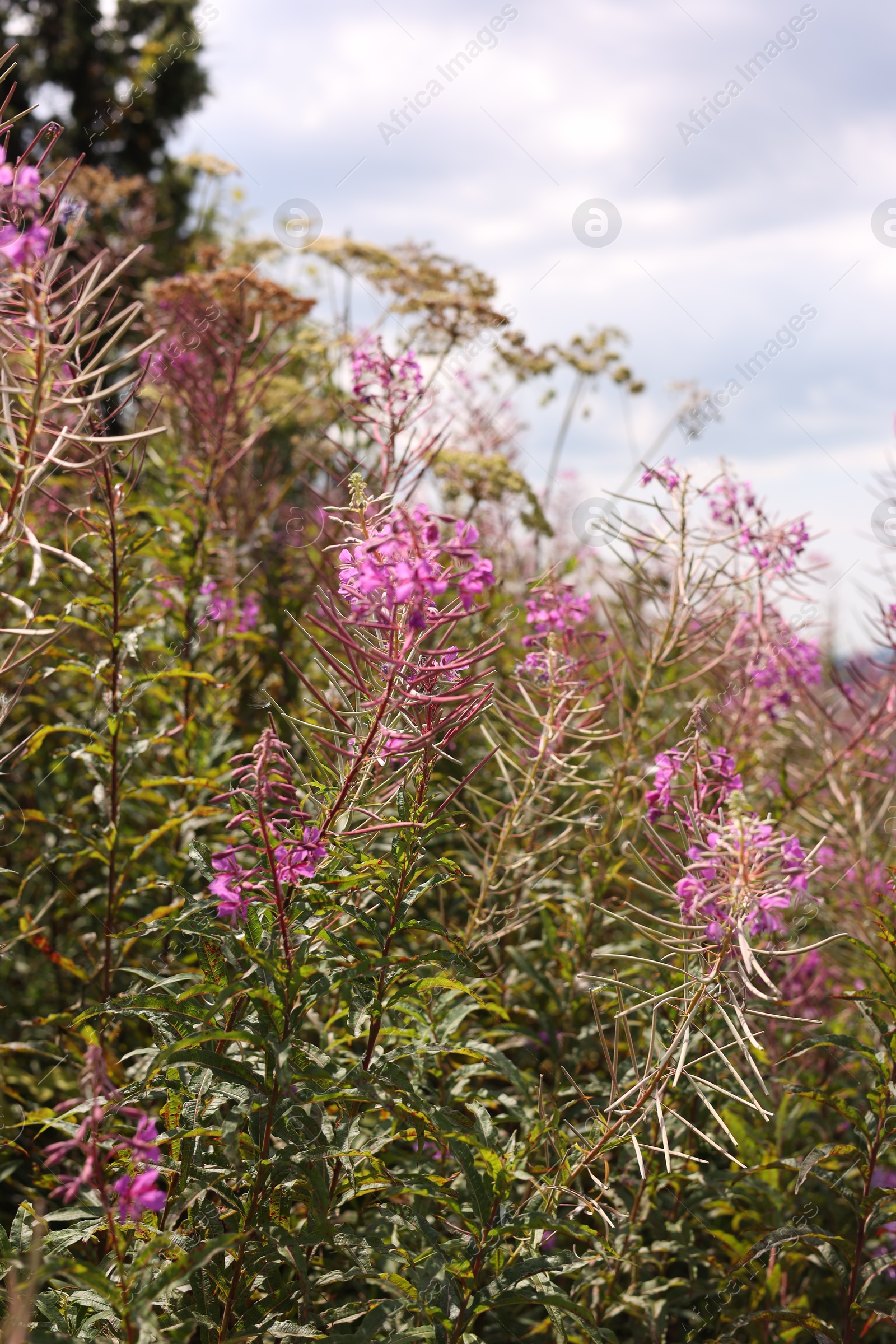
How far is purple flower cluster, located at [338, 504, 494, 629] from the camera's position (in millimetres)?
1512

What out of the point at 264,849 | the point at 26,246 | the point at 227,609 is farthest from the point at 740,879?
the point at 227,609

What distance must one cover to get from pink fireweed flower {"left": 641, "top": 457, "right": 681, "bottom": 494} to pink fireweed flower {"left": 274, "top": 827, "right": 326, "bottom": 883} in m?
1.68

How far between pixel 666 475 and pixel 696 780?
1.15 metres

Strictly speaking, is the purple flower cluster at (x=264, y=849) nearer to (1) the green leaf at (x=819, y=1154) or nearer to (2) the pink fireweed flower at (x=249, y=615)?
(1) the green leaf at (x=819, y=1154)

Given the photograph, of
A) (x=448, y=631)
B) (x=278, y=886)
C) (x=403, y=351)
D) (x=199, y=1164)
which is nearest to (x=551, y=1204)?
(x=199, y=1164)

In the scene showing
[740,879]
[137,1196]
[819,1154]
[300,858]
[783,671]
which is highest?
[783,671]

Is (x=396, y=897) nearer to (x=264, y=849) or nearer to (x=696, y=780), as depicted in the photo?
(x=264, y=849)

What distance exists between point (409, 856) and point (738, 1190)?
1512 millimetres

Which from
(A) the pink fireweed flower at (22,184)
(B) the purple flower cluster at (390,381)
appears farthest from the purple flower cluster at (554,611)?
(A) the pink fireweed flower at (22,184)

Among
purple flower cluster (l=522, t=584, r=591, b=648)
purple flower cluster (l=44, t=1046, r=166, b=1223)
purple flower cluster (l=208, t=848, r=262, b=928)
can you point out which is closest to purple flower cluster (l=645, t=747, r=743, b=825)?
purple flower cluster (l=522, t=584, r=591, b=648)

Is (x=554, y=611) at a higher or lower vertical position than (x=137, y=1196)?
higher

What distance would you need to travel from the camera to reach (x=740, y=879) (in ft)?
5.42

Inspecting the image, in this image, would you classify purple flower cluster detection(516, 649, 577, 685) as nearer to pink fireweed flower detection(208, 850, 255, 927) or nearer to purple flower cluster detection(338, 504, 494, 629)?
purple flower cluster detection(338, 504, 494, 629)

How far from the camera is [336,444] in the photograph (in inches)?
109
